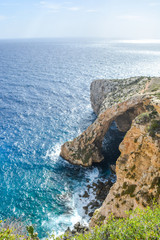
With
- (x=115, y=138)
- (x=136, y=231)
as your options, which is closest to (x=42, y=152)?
(x=115, y=138)

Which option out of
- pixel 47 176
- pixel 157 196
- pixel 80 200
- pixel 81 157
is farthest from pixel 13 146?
pixel 157 196

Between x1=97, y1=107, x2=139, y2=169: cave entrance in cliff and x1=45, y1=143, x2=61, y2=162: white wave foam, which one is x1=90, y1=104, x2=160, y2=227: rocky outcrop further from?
x1=45, y1=143, x2=61, y2=162: white wave foam

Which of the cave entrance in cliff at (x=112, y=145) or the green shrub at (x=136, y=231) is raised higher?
the green shrub at (x=136, y=231)

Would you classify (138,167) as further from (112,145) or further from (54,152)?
(54,152)

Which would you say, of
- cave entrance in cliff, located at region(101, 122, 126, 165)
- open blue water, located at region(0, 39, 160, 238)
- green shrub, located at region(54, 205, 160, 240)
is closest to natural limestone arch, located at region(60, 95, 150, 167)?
cave entrance in cliff, located at region(101, 122, 126, 165)

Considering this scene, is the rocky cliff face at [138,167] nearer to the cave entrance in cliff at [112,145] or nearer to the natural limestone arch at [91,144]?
the natural limestone arch at [91,144]

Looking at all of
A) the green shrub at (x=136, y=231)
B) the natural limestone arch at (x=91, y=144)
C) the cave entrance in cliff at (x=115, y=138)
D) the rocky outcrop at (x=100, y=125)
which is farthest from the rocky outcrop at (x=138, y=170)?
the cave entrance in cliff at (x=115, y=138)

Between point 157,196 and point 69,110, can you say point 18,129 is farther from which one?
point 157,196
